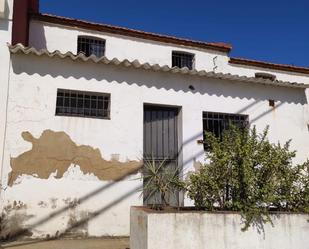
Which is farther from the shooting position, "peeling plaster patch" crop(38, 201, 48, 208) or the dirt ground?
"peeling plaster patch" crop(38, 201, 48, 208)

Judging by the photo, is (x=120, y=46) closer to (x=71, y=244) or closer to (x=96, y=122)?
(x=96, y=122)

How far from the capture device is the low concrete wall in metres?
5.29

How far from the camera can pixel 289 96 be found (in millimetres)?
11453

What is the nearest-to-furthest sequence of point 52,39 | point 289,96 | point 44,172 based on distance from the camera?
1. point 44,172
2. point 289,96
3. point 52,39

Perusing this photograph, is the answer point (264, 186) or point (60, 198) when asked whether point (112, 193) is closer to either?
point (60, 198)

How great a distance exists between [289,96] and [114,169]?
6133 millimetres

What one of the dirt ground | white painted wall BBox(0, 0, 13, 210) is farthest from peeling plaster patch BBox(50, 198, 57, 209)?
white painted wall BBox(0, 0, 13, 210)

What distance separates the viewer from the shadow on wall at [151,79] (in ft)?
28.6

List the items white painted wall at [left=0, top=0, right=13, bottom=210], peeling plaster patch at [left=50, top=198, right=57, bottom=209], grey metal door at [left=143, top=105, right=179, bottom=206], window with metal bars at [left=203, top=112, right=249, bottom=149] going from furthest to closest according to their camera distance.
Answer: window with metal bars at [left=203, top=112, right=249, bottom=149] → grey metal door at [left=143, top=105, right=179, bottom=206] → peeling plaster patch at [left=50, top=198, right=57, bottom=209] → white painted wall at [left=0, top=0, right=13, bottom=210]

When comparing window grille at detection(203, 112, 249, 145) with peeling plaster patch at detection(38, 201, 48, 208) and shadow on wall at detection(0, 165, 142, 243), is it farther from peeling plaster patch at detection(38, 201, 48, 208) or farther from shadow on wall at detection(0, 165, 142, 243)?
peeling plaster patch at detection(38, 201, 48, 208)

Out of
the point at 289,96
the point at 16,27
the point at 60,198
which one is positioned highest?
the point at 16,27

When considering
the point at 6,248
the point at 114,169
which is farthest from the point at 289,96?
the point at 6,248

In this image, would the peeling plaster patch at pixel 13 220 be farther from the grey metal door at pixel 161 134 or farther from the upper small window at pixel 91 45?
the upper small window at pixel 91 45

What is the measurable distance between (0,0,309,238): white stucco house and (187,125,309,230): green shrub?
3.17 meters
